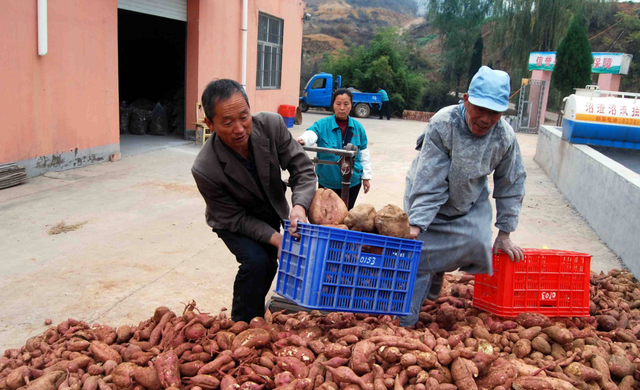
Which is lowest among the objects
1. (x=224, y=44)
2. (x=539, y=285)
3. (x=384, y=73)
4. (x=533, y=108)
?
(x=539, y=285)

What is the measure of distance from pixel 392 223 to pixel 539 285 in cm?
115

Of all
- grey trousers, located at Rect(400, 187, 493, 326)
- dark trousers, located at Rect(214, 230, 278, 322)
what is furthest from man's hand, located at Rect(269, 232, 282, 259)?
grey trousers, located at Rect(400, 187, 493, 326)

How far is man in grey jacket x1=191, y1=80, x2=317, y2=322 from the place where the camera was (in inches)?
107

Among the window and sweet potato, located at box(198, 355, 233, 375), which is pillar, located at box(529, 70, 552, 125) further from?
sweet potato, located at box(198, 355, 233, 375)

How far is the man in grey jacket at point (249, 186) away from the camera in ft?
8.93

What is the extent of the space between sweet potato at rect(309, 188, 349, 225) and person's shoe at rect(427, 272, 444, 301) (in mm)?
963

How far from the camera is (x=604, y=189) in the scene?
6.25m

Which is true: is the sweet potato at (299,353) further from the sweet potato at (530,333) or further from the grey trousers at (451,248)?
the sweet potato at (530,333)

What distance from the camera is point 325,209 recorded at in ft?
9.30

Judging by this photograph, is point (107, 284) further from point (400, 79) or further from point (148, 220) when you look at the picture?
point (400, 79)

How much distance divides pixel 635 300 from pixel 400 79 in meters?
24.4

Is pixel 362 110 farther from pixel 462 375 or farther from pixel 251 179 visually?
pixel 462 375

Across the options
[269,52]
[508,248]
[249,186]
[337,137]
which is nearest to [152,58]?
[269,52]

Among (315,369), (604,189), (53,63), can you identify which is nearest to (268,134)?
(315,369)
